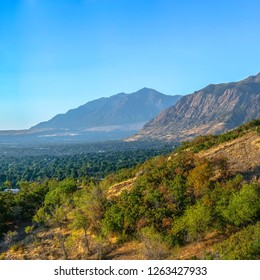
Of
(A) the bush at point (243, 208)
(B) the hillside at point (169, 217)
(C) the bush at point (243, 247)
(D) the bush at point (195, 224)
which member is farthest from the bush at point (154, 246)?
(A) the bush at point (243, 208)

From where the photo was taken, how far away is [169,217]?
24859 millimetres

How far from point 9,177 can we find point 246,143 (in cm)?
7704

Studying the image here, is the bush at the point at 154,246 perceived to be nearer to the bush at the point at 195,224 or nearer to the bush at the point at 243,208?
the bush at the point at 195,224

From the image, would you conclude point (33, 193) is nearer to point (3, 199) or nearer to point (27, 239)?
point (3, 199)

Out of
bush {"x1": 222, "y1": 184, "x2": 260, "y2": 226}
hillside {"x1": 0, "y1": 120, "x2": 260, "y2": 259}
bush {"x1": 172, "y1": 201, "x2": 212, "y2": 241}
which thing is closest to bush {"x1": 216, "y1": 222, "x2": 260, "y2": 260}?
hillside {"x1": 0, "y1": 120, "x2": 260, "y2": 259}

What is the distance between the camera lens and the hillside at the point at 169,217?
20.8 metres

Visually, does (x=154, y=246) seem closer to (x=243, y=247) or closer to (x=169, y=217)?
(x=169, y=217)

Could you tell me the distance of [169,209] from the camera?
2531cm

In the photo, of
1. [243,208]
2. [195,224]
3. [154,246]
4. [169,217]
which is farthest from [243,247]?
[169,217]

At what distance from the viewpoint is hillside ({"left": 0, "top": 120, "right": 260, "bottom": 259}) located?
20.8 metres

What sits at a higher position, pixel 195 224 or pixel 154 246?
pixel 195 224

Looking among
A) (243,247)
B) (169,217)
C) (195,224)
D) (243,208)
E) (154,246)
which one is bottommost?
(154,246)

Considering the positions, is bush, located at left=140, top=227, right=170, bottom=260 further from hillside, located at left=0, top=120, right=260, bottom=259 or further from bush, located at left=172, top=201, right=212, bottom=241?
bush, located at left=172, top=201, right=212, bottom=241
